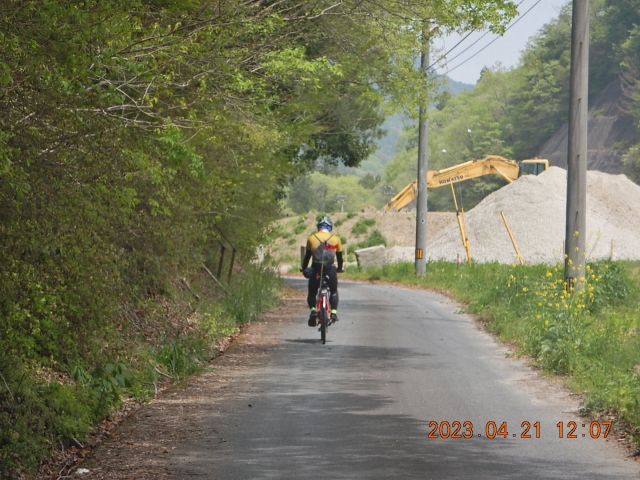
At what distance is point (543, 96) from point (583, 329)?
10389cm

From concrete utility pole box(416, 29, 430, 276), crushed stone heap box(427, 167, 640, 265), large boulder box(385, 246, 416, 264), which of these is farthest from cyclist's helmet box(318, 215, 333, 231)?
large boulder box(385, 246, 416, 264)

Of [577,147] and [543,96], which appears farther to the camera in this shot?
[543,96]

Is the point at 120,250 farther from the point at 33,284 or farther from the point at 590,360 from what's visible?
the point at 590,360

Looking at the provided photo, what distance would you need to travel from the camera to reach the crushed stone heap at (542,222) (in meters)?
49.2

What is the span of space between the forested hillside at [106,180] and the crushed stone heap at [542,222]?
32.3 m

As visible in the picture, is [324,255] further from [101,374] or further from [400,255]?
[400,255]

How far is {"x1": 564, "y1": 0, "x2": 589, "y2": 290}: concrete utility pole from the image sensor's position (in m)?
17.5

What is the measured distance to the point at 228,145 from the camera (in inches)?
656

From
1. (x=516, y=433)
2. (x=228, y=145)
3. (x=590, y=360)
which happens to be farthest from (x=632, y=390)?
(x=228, y=145)

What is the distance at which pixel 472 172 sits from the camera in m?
55.9

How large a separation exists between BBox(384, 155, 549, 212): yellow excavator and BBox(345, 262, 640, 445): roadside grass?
94.5 ft

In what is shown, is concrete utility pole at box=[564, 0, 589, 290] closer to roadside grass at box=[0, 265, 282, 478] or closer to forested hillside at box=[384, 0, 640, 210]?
roadside grass at box=[0, 265, 282, 478]
